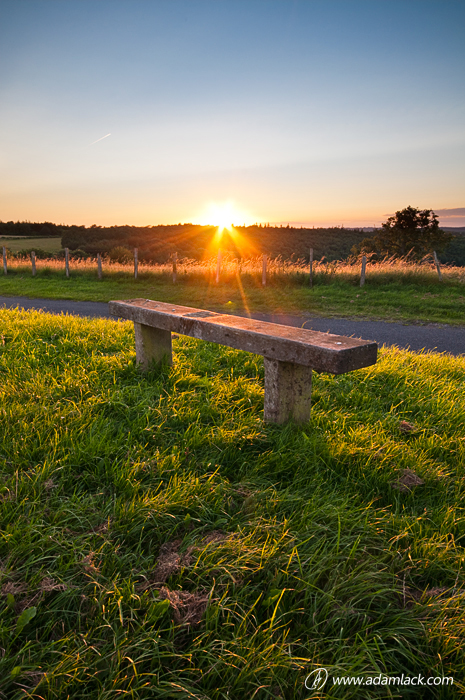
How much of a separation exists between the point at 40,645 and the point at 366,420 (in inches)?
93.2

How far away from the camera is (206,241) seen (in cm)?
5591

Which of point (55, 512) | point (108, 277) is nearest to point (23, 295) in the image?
point (108, 277)

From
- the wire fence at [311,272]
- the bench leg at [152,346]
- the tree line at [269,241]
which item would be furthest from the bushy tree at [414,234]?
the bench leg at [152,346]

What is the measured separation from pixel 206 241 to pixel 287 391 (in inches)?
2192

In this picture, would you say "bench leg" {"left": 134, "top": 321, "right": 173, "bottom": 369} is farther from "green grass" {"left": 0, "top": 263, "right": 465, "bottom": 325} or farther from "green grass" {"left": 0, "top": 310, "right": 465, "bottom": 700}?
"green grass" {"left": 0, "top": 263, "right": 465, "bottom": 325}

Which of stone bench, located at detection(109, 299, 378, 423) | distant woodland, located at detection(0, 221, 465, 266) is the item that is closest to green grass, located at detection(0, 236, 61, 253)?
distant woodland, located at detection(0, 221, 465, 266)

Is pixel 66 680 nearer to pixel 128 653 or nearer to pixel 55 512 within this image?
pixel 128 653

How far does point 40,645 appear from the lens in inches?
52.2

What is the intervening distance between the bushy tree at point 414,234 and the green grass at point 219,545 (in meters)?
40.0

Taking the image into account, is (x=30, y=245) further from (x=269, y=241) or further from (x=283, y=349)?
(x=283, y=349)

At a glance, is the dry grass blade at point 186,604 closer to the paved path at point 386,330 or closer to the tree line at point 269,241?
the paved path at point 386,330

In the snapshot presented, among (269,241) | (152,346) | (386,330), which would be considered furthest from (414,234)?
(152,346)

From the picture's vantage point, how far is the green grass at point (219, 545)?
4.21 feet

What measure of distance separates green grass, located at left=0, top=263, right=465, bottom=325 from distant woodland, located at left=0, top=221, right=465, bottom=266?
27.3 meters
